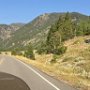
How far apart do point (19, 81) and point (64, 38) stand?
109 metres

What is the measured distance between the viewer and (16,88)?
21.7 ft

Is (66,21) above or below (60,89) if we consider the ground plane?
above

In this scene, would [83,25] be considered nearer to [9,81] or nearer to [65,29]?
[65,29]

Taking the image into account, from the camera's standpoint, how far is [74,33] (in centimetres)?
12400

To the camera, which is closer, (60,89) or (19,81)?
(19,81)

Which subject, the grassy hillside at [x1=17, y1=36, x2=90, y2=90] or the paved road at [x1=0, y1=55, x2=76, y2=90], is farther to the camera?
the grassy hillside at [x1=17, y1=36, x2=90, y2=90]

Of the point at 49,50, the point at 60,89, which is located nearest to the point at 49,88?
the point at 60,89

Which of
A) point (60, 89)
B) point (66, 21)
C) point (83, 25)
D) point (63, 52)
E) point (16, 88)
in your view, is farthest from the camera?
point (83, 25)

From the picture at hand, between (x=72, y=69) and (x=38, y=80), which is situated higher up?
(x=38, y=80)

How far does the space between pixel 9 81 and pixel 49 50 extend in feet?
284

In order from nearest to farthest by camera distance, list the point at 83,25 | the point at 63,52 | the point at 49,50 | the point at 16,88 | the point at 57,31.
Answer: the point at 16,88
the point at 63,52
the point at 49,50
the point at 57,31
the point at 83,25

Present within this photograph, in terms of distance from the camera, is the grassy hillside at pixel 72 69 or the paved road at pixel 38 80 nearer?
the paved road at pixel 38 80

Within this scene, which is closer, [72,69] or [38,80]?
[38,80]

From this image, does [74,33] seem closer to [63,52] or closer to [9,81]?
[63,52]
